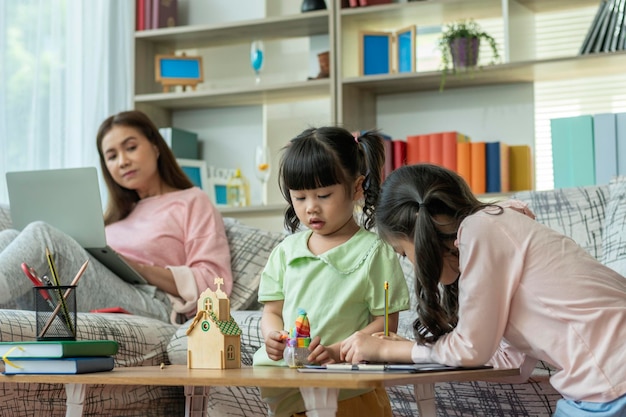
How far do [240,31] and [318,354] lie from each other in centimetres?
286

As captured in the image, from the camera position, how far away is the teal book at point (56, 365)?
142 centimetres

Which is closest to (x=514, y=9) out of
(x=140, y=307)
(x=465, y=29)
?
(x=465, y=29)

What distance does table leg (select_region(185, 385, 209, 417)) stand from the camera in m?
1.71

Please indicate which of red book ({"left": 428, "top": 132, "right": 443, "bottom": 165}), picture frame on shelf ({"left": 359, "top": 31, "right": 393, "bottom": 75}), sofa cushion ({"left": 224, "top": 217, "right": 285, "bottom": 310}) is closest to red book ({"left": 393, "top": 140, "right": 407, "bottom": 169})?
red book ({"left": 428, "top": 132, "right": 443, "bottom": 165})

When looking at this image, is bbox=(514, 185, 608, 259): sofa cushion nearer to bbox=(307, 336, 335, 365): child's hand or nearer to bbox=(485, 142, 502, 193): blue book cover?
bbox=(485, 142, 502, 193): blue book cover

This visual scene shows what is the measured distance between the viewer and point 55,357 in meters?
1.43

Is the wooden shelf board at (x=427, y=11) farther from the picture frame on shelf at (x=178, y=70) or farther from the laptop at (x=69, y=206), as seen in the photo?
the laptop at (x=69, y=206)

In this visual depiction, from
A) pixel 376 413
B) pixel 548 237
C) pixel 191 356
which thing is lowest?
pixel 376 413

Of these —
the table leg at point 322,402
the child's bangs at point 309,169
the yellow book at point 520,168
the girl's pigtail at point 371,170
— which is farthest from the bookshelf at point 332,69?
the table leg at point 322,402

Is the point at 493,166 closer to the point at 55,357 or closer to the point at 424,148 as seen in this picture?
the point at 424,148

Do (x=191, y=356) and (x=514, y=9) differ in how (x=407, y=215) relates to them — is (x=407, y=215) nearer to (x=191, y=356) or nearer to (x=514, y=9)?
(x=191, y=356)

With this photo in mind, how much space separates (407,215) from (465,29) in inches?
92.6

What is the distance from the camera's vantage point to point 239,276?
287 centimetres

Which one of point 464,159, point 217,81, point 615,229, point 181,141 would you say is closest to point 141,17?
point 217,81
